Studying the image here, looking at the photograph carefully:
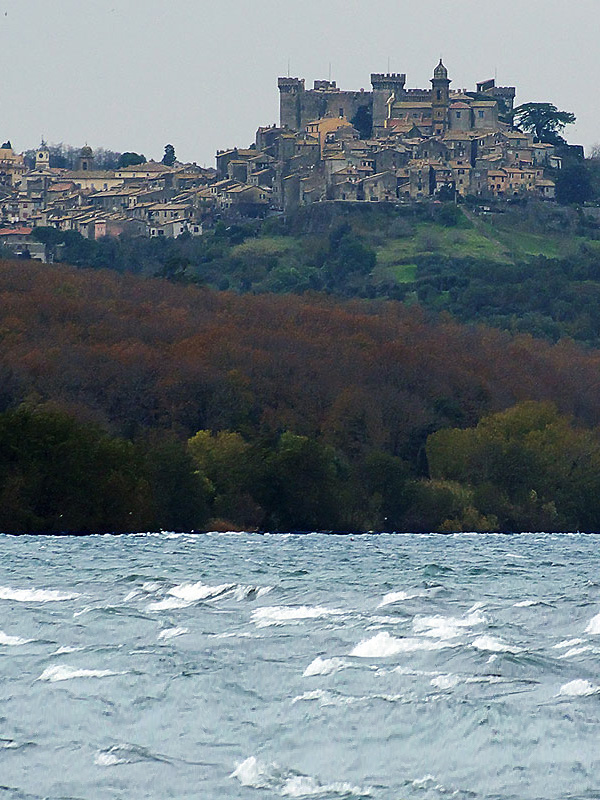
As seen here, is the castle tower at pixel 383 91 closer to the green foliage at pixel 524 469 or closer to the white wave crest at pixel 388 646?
the green foliage at pixel 524 469

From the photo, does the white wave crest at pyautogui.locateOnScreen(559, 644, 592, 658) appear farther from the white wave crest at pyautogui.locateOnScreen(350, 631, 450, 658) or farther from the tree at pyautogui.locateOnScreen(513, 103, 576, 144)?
the tree at pyautogui.locateOnScreen(513, 103, 576, 144)

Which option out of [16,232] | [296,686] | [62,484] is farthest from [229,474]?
[16,232]

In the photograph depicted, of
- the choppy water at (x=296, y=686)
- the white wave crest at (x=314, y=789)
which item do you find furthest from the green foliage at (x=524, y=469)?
the white wave crest at (x=314, y=789)

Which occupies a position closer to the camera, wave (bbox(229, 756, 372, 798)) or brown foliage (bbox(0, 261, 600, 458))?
wave (bbox(229, 756, 372, 798))

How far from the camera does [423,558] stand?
1089 inches

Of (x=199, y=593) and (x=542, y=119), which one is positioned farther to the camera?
(x=542, y=119)

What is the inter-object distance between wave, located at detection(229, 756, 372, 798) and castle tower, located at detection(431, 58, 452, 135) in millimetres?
149076

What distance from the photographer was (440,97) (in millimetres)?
162500

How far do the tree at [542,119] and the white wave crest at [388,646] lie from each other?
141809 millimetres

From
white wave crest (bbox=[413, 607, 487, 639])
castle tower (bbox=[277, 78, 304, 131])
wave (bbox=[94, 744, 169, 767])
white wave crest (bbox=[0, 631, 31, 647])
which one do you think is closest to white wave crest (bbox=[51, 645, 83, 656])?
white wave crest (bbox=[0, 631, 31, 647])

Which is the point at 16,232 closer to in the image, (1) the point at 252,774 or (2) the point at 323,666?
(2) the point at 323,666

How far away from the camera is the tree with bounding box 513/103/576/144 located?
6142 inches

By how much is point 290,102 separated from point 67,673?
6181 inches

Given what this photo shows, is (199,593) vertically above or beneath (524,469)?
above
